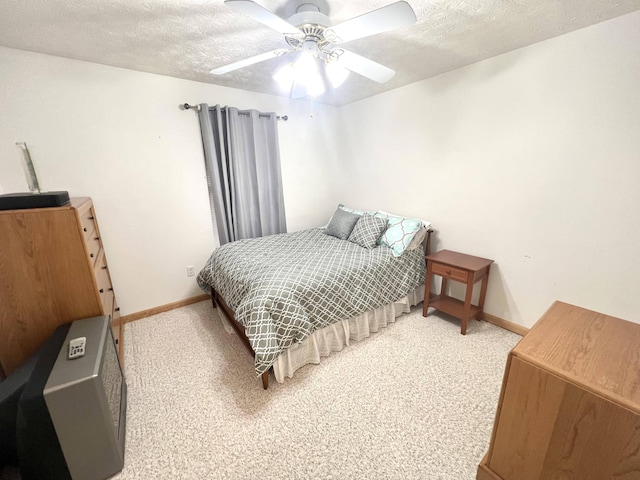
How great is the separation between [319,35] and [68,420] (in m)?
2.25

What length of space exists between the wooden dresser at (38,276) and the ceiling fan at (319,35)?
1.37 m

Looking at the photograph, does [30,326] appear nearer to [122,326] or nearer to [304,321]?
[122,326]

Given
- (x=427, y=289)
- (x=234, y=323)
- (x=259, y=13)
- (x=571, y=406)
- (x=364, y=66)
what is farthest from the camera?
(x=427, y=289)

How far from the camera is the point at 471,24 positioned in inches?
63.6

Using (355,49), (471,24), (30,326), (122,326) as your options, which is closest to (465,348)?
(471,24)

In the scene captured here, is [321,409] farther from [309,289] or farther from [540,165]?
[540,165]

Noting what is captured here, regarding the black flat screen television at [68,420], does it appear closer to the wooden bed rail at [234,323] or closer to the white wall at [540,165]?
the wooden bed rail at [234,323]

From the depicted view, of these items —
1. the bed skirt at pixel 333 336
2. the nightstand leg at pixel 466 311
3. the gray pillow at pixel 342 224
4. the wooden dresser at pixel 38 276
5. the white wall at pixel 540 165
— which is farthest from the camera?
the gray pillow at pixel 342 224

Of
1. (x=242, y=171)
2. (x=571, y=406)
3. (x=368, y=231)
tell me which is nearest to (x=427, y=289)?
(x=368, y=231)

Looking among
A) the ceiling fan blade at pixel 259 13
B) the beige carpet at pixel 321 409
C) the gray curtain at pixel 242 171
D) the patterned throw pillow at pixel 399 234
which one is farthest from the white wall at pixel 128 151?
A: the ceiling fan blade at pixel 259 13

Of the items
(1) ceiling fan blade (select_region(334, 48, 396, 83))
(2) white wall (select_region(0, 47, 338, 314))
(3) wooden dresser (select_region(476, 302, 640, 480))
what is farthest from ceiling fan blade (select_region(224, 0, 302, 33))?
(2) white wall (select_region(0, 47, 338, 314))

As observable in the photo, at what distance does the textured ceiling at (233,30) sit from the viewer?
141 cm

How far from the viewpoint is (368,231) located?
2695mm

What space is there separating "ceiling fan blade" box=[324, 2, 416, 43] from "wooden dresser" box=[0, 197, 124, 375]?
1.74 m
